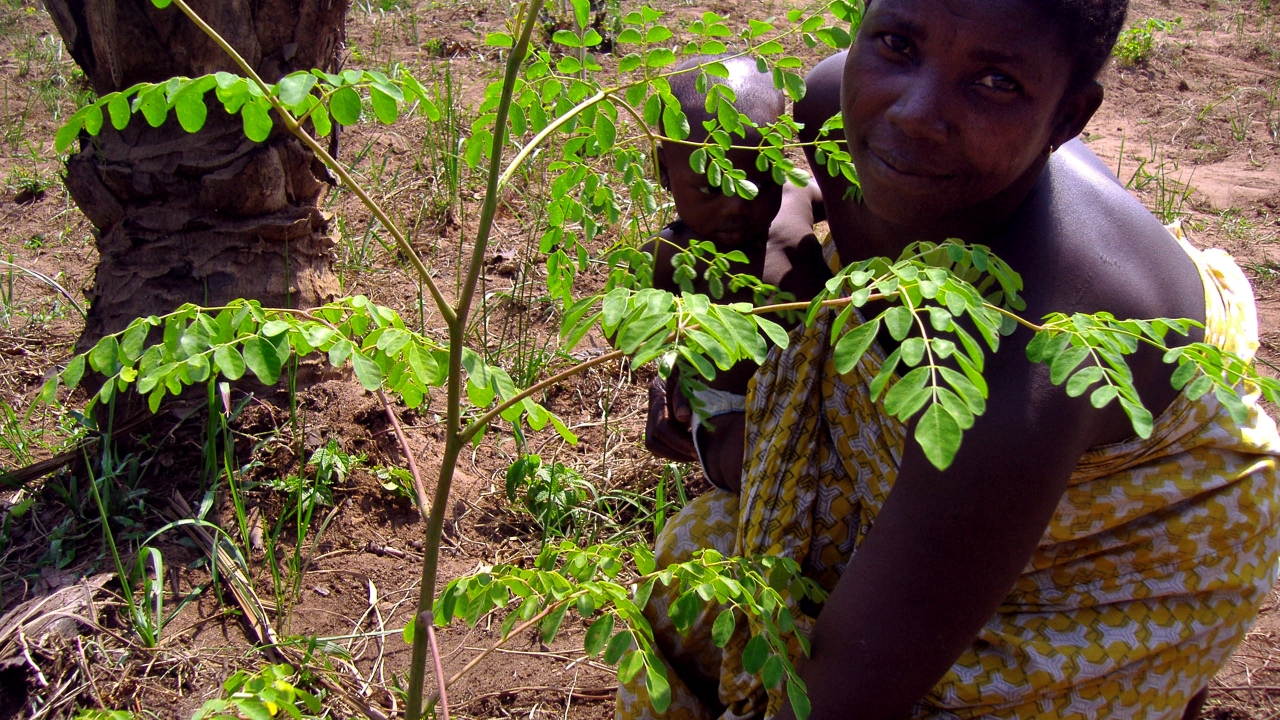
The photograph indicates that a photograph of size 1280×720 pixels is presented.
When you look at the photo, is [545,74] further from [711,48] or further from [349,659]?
[349,659]

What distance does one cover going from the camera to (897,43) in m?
1.34

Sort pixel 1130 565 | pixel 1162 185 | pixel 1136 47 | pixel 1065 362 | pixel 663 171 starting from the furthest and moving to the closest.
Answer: pixel 1136 47 → pixel 1162 185 → pixel 663 171 → pixel 1130 565 → pixel 1065 362

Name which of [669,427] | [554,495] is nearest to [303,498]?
[554,495]

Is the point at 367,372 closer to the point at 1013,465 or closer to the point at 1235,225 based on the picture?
the point at 1013,465

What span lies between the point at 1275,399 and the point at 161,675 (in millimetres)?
2011

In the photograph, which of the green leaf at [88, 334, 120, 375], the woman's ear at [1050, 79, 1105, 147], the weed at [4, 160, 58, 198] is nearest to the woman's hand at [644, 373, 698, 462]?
the woman's ear at [1050, 79, 1105, 147]

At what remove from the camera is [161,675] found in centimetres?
203

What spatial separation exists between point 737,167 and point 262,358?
4.01 ft

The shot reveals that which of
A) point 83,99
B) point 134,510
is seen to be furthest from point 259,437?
point 83,99

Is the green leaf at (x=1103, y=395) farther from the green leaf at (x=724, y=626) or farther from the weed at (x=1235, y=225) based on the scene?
the weed at (x=1235, y=225)

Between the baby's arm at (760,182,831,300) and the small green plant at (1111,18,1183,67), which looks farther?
the small green plant at (1111,18,1183,67)

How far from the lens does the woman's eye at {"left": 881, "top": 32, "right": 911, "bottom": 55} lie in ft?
4.38

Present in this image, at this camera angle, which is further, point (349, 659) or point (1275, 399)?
point (349, 659)

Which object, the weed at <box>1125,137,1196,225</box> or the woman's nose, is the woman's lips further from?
the weed at <box>1125,137,1196,225</box>
